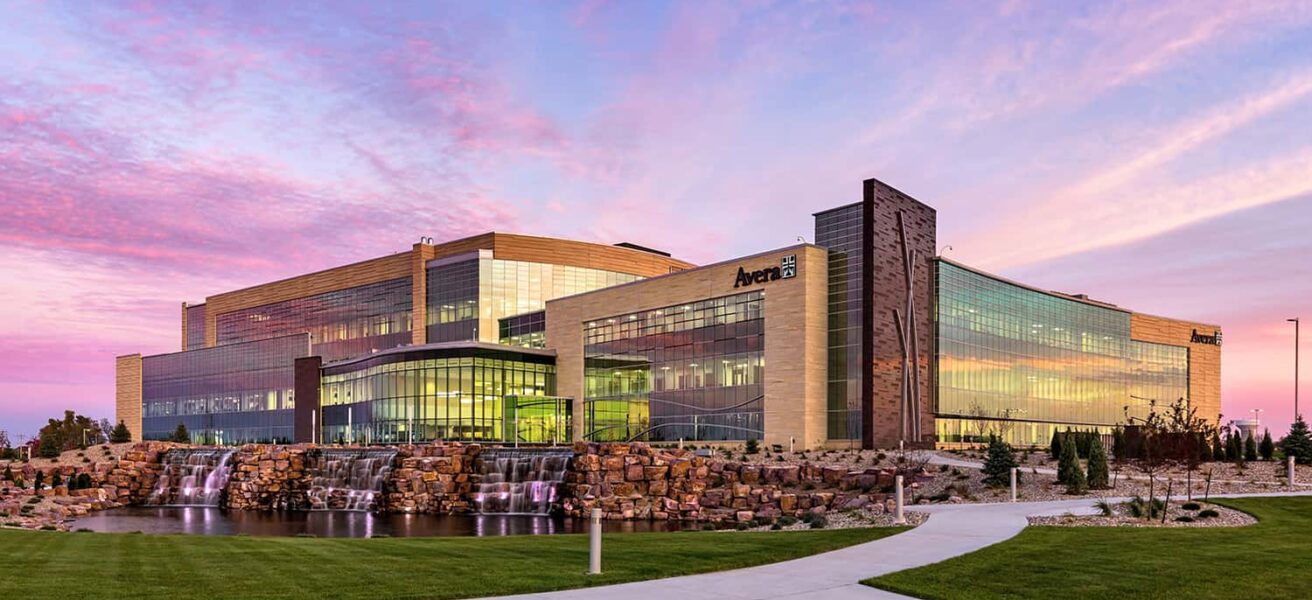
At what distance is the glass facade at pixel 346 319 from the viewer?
101312 mm

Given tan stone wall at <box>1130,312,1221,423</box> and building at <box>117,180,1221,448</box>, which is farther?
tan stone wall at <box>1130,312,1221,423</box>

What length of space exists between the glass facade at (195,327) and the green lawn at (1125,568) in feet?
417

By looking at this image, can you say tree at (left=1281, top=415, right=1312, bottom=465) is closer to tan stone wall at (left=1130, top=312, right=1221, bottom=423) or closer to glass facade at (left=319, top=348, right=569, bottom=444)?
glass facade at (left=319, top=348, right=569, bottom=444)

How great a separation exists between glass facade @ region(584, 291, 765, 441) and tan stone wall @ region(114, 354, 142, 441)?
7239cm

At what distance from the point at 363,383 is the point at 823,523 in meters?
64.4

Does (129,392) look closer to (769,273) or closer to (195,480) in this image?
(195,480)

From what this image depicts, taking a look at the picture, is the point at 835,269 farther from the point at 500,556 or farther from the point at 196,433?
the point at 196,433

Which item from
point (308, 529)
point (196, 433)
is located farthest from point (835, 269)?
point (196, 433)

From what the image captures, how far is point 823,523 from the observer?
2616cm

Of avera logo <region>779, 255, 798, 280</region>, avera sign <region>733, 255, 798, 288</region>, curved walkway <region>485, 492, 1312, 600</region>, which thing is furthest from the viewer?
avera sign <region>733, 255, 798, 288</region>

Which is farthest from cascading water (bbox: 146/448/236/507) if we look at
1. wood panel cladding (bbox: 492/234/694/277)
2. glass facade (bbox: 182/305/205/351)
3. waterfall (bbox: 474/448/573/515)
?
glass facade (bbox: 182/305/205/351)

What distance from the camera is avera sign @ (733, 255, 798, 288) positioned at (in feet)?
203

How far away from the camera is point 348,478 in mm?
52625

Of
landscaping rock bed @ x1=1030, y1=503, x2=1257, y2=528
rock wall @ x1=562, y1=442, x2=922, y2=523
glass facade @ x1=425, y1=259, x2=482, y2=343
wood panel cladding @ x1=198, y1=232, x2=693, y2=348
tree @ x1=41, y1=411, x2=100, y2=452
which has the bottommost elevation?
tree @ x1=41, y1=411, x2=100, y2=452
